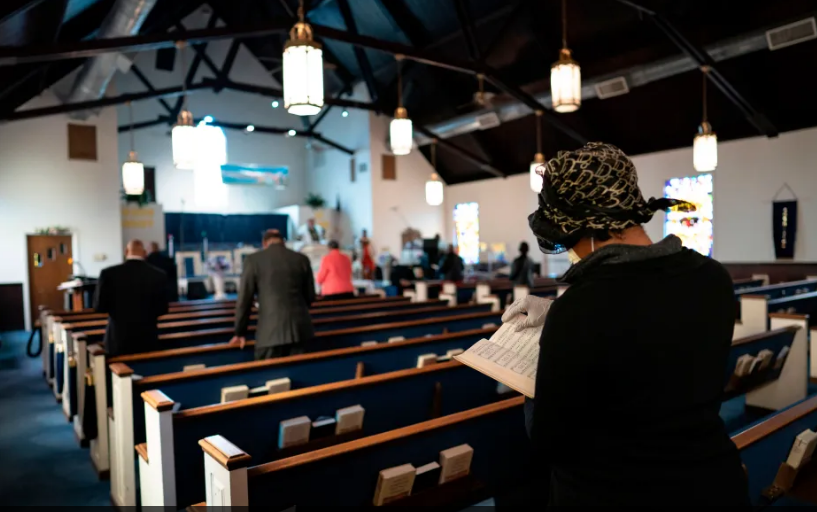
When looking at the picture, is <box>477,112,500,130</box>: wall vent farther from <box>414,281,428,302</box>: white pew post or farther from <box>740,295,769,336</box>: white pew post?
<box>740,295,769,336</box>: white pew post

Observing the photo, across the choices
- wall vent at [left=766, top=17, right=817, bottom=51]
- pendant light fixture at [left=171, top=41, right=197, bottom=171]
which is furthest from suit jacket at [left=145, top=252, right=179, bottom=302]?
wall vent at [left=766, top=17, right=817, bottom=51]

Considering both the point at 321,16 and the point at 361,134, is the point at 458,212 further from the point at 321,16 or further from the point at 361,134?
the point at 321,16

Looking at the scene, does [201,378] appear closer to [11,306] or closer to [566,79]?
[566,79]

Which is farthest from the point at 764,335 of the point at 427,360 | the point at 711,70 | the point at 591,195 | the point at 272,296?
the point at 711,70

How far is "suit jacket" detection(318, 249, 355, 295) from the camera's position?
644 cm

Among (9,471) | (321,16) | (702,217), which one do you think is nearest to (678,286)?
(9,471)

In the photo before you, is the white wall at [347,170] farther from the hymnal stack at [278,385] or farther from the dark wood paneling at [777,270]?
the hymnal stack at [278,385]

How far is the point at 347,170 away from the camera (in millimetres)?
15109

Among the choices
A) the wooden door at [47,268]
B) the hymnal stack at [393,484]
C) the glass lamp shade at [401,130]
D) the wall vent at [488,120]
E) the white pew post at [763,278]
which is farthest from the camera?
the wall vent at [488,120]

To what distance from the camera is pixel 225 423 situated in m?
2.36

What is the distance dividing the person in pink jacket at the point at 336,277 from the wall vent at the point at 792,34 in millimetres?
6166

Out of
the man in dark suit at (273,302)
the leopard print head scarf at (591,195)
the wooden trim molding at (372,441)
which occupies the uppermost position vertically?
the leopard print head scarf at (591,195)

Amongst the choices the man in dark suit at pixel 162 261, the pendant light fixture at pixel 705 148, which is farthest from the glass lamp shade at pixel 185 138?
the pendant light fixture at pixel 705 148

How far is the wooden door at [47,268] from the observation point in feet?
34.0
